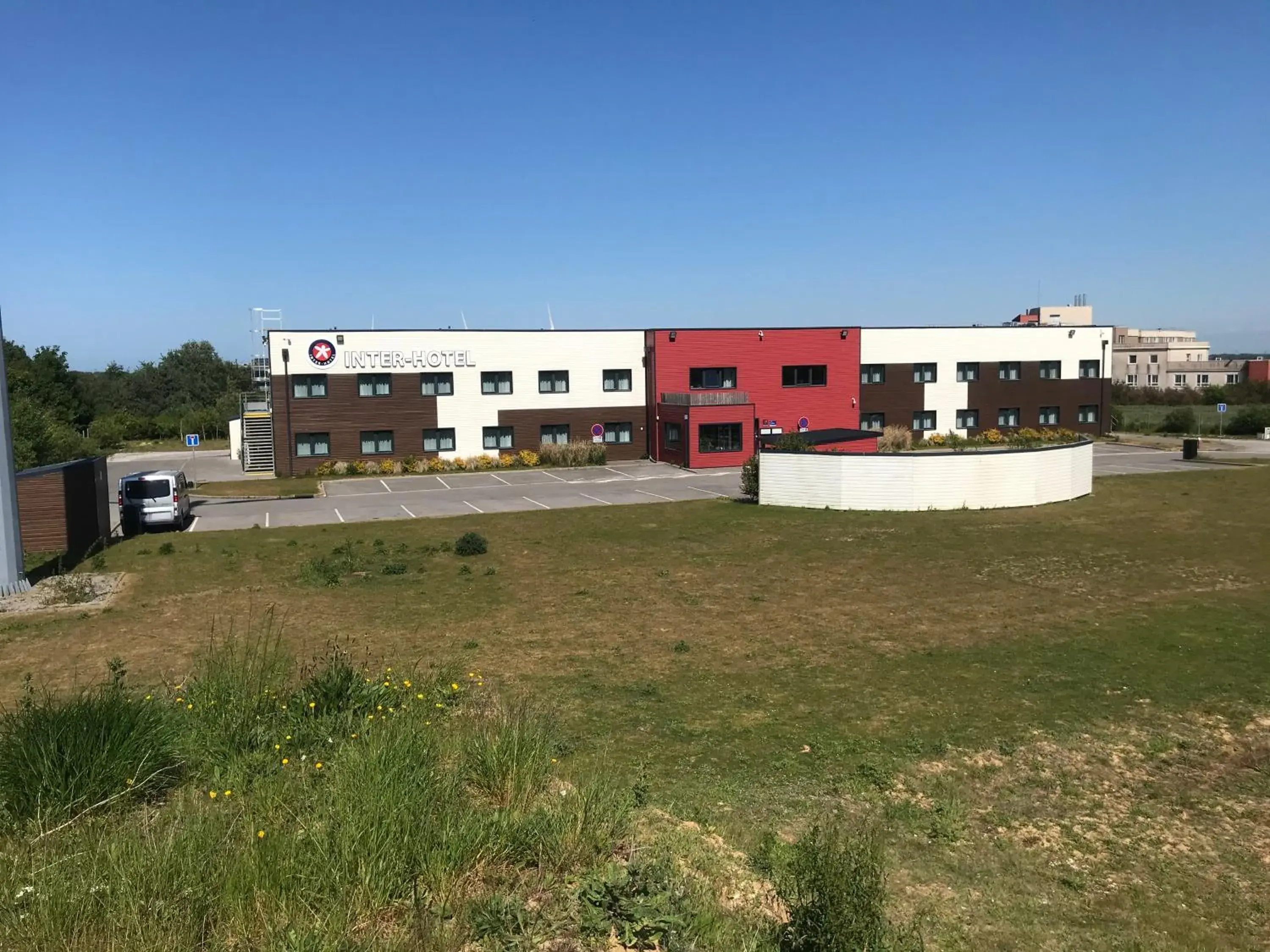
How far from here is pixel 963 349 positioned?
56719 mm

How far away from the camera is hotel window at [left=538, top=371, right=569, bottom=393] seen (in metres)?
49.9

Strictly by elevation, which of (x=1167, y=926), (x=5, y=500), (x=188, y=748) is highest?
(x=5, y=500)

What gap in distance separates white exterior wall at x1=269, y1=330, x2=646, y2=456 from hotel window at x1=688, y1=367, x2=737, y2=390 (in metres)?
3.22

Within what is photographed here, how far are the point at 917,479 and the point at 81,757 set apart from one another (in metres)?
25.8

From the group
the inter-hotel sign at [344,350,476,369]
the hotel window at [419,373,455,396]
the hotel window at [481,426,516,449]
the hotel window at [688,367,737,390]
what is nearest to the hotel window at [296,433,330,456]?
the inter-hotel sign at [344,350,476,369]

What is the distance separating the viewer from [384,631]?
14.8 metres

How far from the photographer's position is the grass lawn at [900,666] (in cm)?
737

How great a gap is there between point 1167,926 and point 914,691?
16.9 ft

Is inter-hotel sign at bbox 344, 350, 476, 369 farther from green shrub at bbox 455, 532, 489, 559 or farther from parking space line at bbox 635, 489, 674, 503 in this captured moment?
green shrub at bbox 455, 532, 489, 559

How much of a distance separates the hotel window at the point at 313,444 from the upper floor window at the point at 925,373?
35.7 metres

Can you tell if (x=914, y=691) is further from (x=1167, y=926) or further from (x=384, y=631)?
(x=384, y=631)

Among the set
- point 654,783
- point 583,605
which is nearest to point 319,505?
point 583,605

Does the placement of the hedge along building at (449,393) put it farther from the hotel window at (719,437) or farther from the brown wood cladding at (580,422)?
the hotel window at (719,437)

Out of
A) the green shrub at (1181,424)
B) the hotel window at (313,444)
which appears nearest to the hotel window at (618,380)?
the hotel window at (313,444)
